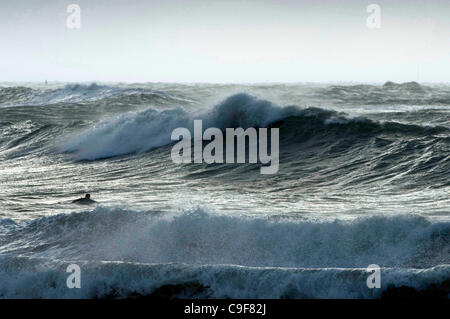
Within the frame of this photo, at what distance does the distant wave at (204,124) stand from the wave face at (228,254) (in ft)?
29.6

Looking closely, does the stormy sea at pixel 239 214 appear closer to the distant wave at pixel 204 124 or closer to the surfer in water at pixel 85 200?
the distant wave at pixel 204 124

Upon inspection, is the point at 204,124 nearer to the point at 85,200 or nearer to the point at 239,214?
the point at 85,200

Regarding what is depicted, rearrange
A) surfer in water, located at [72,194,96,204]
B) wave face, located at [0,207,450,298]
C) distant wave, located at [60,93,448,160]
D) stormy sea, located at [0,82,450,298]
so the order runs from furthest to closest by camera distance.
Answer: distant wave, located at [60,93,448,160] → surfer in water, located at [72,194,96,204] → stormy sea, located at [0,82,450,298] → wave face, located at [0,207,450,298]

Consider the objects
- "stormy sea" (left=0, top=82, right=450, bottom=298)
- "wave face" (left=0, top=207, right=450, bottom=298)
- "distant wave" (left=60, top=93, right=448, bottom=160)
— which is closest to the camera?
"wave face" (left=0, top=207, right=450, bottom=298)

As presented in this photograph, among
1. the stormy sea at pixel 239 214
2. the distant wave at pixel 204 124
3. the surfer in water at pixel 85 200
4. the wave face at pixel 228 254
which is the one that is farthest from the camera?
the distant wave at pixel 204 124

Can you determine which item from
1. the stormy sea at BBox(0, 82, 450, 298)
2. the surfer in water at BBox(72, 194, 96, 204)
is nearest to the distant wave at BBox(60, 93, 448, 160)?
the stormy sea at BBox(0, 82, 450, 298)

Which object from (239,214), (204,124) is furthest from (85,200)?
(204,124)

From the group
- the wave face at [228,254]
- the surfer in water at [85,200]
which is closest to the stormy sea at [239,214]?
the wave face at [228,254]

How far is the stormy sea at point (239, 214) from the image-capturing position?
7.60 metres

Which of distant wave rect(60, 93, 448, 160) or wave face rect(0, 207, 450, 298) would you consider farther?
distant wave rect(60, 93, 448, 160)

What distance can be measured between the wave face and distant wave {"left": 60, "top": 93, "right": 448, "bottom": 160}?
9027mm

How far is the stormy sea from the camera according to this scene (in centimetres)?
760

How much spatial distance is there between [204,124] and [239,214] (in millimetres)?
10245

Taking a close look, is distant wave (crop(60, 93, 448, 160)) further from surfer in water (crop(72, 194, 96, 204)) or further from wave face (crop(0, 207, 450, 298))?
wave face (crop(0, 207, 450, 298))
